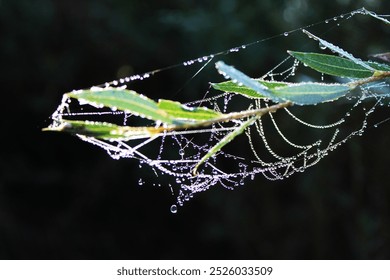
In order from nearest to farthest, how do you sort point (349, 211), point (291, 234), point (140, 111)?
point (140, 111), point (349, 211), point (291, 234)

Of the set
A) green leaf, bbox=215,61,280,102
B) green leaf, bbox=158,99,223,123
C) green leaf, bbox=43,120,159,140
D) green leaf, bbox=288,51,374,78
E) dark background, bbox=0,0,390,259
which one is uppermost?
dark background, bbox=0,0,390,259

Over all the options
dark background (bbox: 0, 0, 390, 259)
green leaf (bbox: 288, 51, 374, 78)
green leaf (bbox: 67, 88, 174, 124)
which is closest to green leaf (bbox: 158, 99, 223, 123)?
green leaf (bbox: 67, 88, 174, 124)

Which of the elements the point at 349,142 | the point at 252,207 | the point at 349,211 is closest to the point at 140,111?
the point at 349,142

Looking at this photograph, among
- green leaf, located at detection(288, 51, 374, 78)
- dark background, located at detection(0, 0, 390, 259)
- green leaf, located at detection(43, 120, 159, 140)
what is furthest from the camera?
dark background, located at detection(0, 0, 390, 259)

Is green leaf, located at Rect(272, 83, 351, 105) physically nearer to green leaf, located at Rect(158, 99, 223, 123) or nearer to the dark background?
green leaf, located at Rect(158, 99, 223, 123)

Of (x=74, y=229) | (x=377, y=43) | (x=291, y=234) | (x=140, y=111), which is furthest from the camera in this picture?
(x=74, y=229)

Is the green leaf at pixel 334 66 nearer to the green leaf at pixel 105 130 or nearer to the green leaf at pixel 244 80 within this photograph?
the green leaf at pixel 244 80

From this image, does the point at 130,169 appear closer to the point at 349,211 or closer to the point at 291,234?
the point at 291,234
